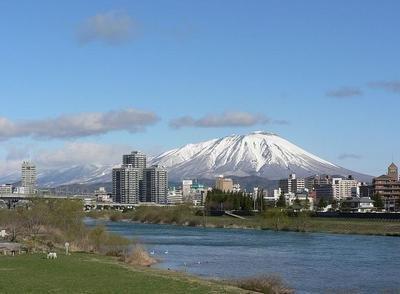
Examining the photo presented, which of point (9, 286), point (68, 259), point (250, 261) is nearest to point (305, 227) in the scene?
point (250, 261)

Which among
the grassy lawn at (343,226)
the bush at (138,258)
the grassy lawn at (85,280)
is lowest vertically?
the grassy lawn at (343,226)

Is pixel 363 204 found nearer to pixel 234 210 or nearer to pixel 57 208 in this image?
pixel 234 210

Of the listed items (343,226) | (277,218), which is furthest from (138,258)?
(277,218)

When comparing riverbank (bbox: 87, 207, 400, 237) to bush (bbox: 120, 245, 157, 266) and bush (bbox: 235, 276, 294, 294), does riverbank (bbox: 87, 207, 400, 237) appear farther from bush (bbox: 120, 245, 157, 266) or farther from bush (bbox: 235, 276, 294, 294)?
bush (bbox: 235, 276, 294, 294)

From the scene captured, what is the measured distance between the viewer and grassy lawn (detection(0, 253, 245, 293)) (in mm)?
25812

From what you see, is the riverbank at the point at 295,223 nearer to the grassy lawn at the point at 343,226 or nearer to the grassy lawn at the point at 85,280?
the grassy lawn at the point at 343,226

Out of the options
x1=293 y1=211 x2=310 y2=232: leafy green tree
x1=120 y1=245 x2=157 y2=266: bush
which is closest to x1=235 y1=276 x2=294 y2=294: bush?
x1=120 y1=245 x2=157 y2=266: bush

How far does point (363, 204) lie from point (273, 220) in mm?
81254

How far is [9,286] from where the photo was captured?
25.8 m

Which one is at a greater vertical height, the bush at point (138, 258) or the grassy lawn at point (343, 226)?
the bush at point (138, 258)

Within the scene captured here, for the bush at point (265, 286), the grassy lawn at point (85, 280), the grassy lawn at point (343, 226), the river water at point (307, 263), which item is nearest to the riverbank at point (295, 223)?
the grassy lawn at point (343, 226)

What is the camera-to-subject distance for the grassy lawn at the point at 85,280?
25812mm

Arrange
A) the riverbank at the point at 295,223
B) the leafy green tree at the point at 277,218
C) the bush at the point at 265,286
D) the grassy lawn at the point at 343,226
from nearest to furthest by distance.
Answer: the bush at the point at 265,286
the grassy lawn at the point at 343,226
the riverbank at the point at 295,223
the leafy green tree at the point at 277,218

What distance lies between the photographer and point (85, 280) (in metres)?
29.0
